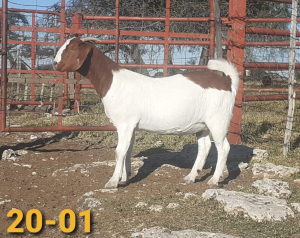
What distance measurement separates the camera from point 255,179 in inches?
237

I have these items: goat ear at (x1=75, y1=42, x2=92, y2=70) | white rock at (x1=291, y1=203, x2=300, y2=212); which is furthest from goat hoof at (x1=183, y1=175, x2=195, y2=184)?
goat ear at (x1=75, y1=42, x2=92, y2=70)

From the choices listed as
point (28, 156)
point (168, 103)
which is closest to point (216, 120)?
point (168, 103)

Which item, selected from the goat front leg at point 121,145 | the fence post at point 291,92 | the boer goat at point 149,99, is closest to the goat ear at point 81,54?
the boer goat at point 149,99

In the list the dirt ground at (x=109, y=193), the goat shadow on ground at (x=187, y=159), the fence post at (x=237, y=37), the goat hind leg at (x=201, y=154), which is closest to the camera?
the dirt ground at (x=109, y=193)

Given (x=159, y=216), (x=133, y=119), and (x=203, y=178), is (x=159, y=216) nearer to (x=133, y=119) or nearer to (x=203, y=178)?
(x=133, y=119)

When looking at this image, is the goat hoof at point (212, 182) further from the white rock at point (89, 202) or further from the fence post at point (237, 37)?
the fence post at point (237, 37)

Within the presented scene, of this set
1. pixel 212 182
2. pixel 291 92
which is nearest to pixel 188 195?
pixel 212 182

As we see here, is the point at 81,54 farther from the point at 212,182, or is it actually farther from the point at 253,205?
the point at 253,205

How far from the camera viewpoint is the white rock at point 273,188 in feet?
16.8

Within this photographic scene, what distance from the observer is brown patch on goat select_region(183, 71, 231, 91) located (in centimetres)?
569

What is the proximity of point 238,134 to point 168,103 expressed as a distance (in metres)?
2.61

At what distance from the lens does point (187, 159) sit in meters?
7.05

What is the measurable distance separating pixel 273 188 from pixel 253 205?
85 centimetres

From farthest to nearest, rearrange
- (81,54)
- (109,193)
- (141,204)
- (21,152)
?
(21,152), (81,54), (109,193), (141,204)
